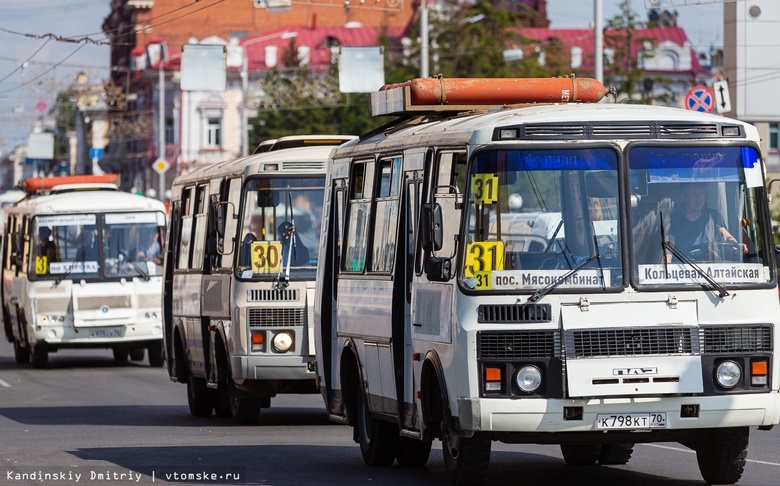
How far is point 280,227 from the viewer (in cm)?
1841

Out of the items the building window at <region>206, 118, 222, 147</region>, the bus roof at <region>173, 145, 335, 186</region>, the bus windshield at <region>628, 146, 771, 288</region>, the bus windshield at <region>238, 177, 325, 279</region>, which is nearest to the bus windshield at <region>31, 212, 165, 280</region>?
the bus roof at <region>173, 145, 335, 186</region>

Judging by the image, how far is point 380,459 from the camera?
13.9m

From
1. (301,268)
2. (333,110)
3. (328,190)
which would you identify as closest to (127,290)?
(301,268)

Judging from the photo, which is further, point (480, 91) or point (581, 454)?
point (581, 454)

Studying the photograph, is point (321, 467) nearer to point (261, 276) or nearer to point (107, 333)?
point (261, 276)

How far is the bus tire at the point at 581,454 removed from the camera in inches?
545

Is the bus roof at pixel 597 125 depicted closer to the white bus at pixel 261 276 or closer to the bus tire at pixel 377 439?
the bus tire at pixel 377 439

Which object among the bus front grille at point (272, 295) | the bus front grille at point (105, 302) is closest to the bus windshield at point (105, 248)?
the bus front grille at point (105, 302)

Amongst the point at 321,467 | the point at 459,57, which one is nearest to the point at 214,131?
the point at 459,57

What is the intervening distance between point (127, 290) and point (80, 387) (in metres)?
3.98

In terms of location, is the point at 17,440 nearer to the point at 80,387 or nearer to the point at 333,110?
the point at 80,387

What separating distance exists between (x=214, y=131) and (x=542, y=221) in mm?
93735

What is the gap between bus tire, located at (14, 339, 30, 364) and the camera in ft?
106

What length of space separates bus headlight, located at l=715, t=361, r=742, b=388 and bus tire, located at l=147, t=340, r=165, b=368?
65.6ft
